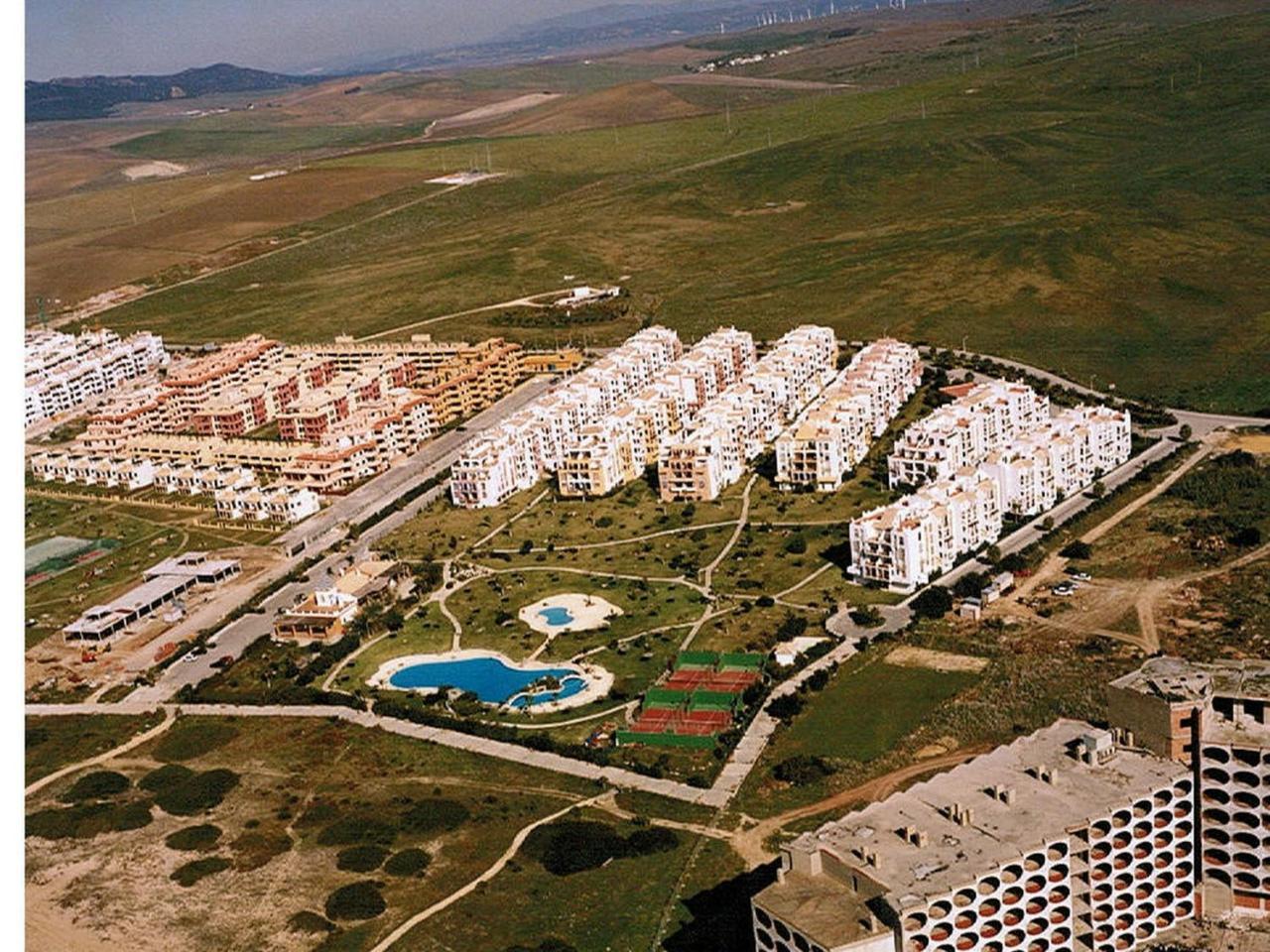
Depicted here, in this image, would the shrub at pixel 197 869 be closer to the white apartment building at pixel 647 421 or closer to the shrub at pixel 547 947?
the shrub at pixel 547 947

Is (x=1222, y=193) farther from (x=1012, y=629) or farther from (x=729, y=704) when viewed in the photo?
(x=729, y=704)

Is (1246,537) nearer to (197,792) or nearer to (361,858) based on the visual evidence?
(361,858)

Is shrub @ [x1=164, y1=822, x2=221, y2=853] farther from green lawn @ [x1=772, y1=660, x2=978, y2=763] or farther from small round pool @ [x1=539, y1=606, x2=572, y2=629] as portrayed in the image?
small round pool @ [x1=539, y1=606, x2=572, y2=629]

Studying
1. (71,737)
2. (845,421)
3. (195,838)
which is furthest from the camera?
(845,421)

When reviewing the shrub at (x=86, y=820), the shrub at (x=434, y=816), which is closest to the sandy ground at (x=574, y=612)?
the shrub at (x=434, y=816)

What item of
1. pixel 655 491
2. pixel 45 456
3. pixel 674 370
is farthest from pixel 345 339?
pixel 655 491

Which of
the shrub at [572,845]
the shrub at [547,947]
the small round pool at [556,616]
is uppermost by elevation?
the small round pool at [556,616]

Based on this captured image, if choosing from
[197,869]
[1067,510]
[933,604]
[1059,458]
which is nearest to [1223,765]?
[933,604]
